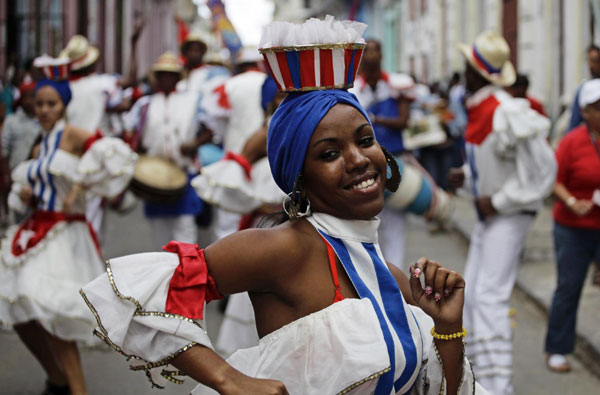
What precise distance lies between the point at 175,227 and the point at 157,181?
2.23 feet

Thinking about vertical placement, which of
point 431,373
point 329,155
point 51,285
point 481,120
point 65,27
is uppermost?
point 65,27

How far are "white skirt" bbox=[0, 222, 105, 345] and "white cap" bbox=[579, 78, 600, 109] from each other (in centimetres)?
330

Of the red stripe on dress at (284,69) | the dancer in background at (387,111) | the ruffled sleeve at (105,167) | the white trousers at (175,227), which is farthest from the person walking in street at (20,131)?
the red stripe on dress at (284,69)

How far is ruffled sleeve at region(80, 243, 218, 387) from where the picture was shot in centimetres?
235

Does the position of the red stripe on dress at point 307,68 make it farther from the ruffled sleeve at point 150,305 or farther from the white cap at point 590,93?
the white cap at point 590,93

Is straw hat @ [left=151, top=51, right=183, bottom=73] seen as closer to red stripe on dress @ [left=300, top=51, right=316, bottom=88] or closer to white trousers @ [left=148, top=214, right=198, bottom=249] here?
white trousers @ [left=148, top=214, right=198, bottom=249]

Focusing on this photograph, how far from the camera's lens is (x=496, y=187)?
18.2ft

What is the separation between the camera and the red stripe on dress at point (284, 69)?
8.23 ft

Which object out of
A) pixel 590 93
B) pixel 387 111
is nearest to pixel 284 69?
pixel 590 93

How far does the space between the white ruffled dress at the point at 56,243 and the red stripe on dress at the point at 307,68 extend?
2941 millimetres

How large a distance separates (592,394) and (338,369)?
12.5 ft

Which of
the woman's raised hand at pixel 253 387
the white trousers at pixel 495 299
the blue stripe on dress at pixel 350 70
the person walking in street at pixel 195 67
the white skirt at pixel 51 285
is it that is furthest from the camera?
the person walking in street at pixel 195 67

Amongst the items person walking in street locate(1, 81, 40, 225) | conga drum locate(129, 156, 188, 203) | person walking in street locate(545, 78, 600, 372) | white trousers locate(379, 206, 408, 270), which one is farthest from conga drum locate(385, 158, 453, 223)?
person walking in street locate(1, 81, 40, 225)

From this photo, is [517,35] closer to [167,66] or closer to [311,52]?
[167,66]
